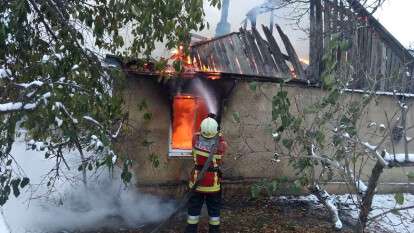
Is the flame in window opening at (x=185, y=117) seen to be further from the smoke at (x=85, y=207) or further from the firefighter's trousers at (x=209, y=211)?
the firefighter's trousers at (x=209, y=211)

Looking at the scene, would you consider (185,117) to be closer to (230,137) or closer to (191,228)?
(230,137)

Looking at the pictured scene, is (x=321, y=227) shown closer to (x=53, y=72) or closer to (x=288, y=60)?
(x=288, y=60)

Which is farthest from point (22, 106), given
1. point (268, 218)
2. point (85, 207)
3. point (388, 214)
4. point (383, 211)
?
point (388, 214)

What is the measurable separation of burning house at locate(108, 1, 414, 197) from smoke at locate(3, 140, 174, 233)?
1.39 feet

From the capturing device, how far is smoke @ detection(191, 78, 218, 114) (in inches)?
313

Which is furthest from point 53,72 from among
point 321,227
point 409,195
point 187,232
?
point 409,195

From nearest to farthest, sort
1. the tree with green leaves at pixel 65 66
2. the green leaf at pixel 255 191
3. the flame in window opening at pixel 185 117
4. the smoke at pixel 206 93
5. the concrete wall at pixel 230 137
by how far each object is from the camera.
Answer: the tree with green leaves at pixel 65 66
the green leaf at pixel 255 191
the concrete wall at pixel 230 137
the smoke at pixel 206 93
the flame in window opening at pixel 185 117

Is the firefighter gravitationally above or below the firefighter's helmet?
below

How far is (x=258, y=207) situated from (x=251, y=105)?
2.13 meters

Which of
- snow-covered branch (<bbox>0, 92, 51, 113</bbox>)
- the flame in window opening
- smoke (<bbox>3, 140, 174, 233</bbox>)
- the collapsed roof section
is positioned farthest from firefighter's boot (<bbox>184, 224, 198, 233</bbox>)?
snow-covered branch (<bbox>0, 92, 51, 113</bbox>)

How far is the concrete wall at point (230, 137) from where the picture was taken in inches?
303

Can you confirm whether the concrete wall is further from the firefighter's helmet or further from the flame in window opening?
the firefighter's helmet

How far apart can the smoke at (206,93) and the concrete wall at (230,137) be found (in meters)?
0.27

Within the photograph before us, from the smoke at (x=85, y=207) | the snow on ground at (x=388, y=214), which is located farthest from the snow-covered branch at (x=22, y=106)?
the snow on ground at (x=388, y=214)
